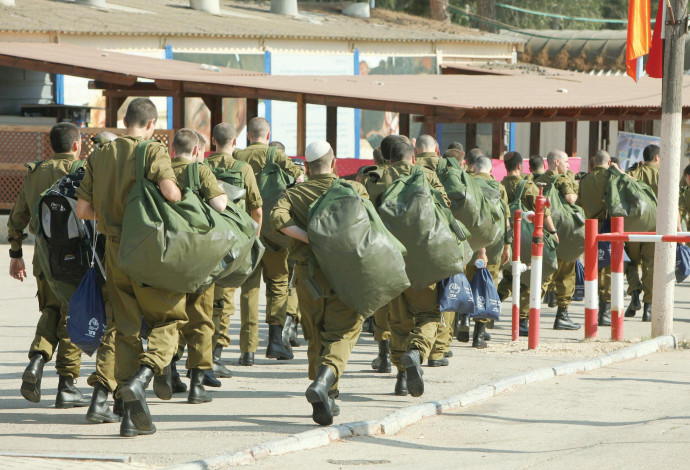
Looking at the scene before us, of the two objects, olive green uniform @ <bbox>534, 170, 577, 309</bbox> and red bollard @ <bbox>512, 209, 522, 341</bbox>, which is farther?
olive green uniform @ <bbox>534, 170, 577, 309</bbox>

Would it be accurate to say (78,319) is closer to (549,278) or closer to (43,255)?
(43,255)

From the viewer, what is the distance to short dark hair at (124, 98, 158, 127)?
6.85 metres

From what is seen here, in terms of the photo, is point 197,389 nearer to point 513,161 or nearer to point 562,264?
point 513,161

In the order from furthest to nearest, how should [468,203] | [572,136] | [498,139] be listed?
1. [572,136]
2. [498,139]
3. [468,203]

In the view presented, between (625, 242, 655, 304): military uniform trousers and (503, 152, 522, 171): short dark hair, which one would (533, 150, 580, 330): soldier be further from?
(625, 242, 655, 304): military uniform trousers

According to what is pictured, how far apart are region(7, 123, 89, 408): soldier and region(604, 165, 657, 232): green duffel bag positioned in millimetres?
6329

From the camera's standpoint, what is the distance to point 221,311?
28.7ft

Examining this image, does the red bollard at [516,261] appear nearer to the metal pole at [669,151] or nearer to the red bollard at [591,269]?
the red bollard at [591,269]

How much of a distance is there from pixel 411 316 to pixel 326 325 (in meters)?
1.16

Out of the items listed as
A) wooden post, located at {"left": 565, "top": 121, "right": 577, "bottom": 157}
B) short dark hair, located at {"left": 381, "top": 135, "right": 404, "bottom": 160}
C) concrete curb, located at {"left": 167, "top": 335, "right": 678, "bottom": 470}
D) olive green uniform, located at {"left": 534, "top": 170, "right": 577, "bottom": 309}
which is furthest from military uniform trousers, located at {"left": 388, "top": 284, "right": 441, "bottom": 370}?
wooden post, located at {"left": 565, "top": 121, "right": 577, "bottom": 157}

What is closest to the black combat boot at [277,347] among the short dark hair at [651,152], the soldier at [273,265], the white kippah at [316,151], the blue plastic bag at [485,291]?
the soldier at [273,265]

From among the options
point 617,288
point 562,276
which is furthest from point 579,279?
point 617,288

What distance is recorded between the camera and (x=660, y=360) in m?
9.99

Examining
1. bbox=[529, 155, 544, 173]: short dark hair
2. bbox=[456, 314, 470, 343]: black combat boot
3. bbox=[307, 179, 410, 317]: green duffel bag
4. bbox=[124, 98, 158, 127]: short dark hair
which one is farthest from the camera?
bbox=[529, 155, 544, 173]: short dark hair
